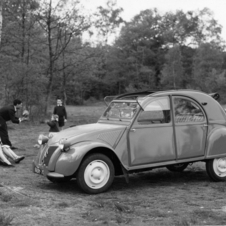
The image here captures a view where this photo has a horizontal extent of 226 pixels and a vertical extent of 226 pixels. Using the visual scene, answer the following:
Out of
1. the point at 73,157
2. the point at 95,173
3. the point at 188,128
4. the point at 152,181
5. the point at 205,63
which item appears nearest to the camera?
the point at 73,157

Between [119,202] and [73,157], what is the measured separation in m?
1.10

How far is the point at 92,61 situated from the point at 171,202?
26.0 m

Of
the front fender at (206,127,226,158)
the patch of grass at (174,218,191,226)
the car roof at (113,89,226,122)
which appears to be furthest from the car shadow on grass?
the patch of grass at (174,218,191,226)

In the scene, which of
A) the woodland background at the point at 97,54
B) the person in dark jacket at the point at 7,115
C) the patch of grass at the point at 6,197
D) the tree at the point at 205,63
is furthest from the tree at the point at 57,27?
the tree at the point at 205,63

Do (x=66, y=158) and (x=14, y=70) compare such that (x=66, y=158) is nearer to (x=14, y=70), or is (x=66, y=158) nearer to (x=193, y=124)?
(x=193, y=124)


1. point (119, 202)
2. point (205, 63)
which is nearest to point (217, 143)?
point (119, 202)

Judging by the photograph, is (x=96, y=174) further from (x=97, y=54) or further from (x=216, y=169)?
(x=97, y=54)

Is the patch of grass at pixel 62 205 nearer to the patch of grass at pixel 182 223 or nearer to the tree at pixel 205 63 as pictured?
the patch of grass at pixel 182 223

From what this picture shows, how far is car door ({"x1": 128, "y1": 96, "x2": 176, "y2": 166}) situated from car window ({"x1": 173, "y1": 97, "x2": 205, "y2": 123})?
0.19 meters

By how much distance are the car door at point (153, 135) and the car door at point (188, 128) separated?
161 mm

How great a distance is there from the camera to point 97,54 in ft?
104

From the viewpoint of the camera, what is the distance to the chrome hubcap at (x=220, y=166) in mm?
8289

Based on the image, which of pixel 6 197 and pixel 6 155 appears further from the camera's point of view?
pixel 6 155

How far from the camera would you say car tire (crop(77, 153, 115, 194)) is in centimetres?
693
